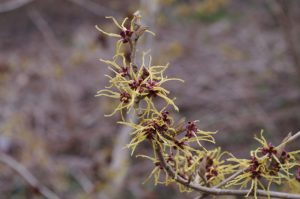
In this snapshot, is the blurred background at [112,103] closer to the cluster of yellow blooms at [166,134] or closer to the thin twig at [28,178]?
the thin twig at [28,178]

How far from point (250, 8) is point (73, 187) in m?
6.80

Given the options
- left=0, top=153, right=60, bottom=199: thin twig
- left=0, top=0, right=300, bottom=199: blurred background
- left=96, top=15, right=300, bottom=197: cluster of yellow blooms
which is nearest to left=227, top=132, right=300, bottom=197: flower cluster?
left=96, top=15, right=300, bottom=197: cluster of yellow blooms

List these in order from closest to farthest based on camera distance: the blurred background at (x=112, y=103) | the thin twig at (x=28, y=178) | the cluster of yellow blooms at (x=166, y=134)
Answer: the cluster of yellow blooms at (x=166, y=134) < the thin twig at (x=28, y=178) < the blurred background at (x=112, y=103)

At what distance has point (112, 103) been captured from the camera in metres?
5.15

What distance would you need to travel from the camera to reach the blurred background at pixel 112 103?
12.8 feet

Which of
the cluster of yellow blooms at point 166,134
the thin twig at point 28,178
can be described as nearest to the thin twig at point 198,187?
the cluster of yellow blooms at point 166,134

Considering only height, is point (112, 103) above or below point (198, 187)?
above

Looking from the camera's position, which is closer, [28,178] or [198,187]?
[198,187]

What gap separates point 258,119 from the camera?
490 centimetres

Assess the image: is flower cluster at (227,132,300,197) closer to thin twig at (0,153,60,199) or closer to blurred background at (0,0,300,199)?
thin twig at (0,153,60,199)

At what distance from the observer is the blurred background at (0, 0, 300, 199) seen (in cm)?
390

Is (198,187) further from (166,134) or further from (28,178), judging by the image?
(28,178)

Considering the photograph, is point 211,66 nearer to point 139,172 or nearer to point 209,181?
point 139,172

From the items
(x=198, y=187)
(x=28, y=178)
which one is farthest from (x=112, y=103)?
(x=198, y=187)
